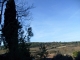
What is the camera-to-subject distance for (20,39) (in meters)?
24.2

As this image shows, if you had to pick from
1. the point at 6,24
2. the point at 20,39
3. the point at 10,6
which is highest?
the point at 10,6

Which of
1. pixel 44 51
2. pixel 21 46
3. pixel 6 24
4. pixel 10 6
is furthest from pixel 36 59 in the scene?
pixel 10 6

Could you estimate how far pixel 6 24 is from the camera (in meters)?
29.0

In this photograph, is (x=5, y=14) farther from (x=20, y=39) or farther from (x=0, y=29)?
(x=20, y=39)

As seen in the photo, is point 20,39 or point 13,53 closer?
point 13,53

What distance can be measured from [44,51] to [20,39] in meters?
3.22

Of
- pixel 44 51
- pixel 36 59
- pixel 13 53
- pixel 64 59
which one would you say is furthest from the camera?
pixel 64 59

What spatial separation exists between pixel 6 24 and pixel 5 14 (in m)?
1.43

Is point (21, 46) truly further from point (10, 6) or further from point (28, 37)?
point (10, 6)

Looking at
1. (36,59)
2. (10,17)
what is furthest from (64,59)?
(10,17)

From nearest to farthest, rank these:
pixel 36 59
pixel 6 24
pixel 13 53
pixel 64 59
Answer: pixel 13 53, pixel 36 59, pixel 6 24, pixel 64 59

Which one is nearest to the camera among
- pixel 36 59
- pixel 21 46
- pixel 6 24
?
pixel 21 46

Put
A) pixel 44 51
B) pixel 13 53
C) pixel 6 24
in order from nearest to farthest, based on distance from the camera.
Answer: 1. pixel 13 53
2. pixel 44 51
3. pixel 6 24

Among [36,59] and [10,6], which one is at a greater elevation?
[10,6]
